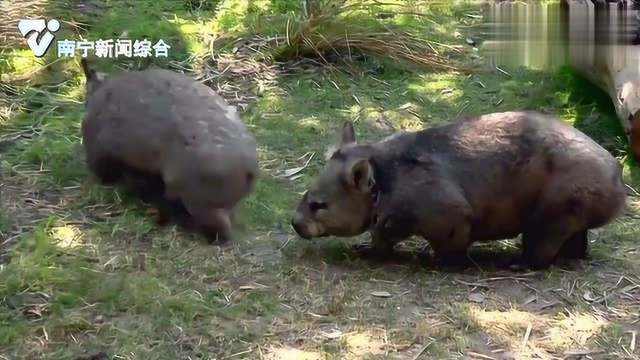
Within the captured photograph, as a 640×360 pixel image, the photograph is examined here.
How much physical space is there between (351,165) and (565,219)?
0.96 meters

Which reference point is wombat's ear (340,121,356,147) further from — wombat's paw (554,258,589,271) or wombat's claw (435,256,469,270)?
wombat's paw (554,258,589,271)

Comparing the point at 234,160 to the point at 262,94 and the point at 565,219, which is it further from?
the point at 262,94

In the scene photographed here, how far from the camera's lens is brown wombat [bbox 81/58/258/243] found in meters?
4.55

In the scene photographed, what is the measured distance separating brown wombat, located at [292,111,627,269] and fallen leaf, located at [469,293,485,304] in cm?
29

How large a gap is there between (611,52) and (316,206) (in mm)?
2423

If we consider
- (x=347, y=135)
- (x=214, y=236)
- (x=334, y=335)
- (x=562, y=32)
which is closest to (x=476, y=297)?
(x=334, y=335)

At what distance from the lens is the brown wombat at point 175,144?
4547 mm

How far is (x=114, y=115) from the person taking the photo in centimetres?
493

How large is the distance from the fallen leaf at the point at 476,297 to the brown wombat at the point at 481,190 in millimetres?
294

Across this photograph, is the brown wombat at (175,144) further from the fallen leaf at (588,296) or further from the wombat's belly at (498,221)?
the fallen leaf at (588,296)

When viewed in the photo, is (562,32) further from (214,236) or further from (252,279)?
(252,279)

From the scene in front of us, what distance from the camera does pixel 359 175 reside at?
4.49m

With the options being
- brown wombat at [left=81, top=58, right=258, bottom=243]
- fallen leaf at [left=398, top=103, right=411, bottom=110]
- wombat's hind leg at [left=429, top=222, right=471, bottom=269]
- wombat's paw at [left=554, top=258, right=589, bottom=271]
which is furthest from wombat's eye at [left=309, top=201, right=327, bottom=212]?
fallen leaf at [left=398, top=103, right=411, bottom=110]

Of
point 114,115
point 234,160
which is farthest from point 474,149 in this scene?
point 114,115
